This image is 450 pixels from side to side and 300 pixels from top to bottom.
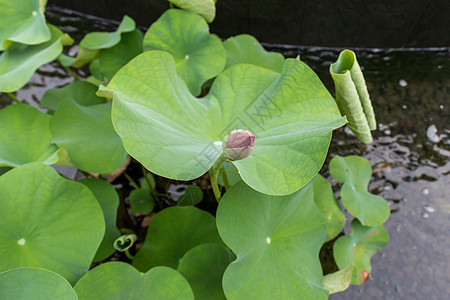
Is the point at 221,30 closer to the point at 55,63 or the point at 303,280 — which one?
the point at 55,63

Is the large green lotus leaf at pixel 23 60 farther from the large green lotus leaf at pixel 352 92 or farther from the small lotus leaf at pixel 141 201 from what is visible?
the large green lotus leaf at pixel 352 92

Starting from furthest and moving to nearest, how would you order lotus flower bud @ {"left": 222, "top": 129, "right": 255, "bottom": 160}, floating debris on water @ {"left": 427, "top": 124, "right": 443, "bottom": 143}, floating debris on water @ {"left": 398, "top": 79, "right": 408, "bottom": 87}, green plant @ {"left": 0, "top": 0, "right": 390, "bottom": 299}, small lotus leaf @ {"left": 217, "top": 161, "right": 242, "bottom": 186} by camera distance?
1. floating debris on water @ {"left": 398, "top": 79, "right": 408, "bottom": 87}
2. floating debris on water @ {"left": 427, "top": 124, "right": 443, "bottom": 143}
3. small lotus leaf @ {"left": 217, "top": 161, "right": 242, "bottom": 186}
4. green plant @ {"left": 0, "top": 0, "right": 390, "bottom": 299}
5. lotus flower bud @ {"left": 222, "top": 129, "right": 255, "bottom": 160}

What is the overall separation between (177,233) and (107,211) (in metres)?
0.20

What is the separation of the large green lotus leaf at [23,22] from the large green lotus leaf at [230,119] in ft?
1.70

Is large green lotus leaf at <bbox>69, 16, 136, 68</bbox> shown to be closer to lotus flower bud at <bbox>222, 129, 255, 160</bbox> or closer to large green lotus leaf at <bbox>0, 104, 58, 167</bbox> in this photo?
large green lotus leaf at <bbox>0, 104, 58, 167</bbox>

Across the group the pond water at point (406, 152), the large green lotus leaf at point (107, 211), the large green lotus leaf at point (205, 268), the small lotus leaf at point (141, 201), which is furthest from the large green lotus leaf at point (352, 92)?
the small lotus leaf at point (141, 201)

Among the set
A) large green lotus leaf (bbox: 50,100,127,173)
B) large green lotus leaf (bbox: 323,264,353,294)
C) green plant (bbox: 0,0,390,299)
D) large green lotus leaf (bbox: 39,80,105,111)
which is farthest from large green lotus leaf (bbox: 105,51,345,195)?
large green lotus leaf (bbox: 39,80,105,111)

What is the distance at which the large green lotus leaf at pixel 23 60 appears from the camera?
3.38ft

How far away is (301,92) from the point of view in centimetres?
84

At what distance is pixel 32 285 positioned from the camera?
2.30 feet

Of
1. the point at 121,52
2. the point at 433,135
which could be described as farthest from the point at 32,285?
the point at 433,135

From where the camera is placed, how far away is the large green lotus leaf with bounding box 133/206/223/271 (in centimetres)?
104

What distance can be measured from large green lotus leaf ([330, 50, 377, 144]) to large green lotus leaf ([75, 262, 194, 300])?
1.73 feet

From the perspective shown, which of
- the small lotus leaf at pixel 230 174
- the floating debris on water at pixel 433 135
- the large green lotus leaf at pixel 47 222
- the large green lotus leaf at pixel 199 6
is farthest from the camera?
the floating debris on water at pixel 433 135
